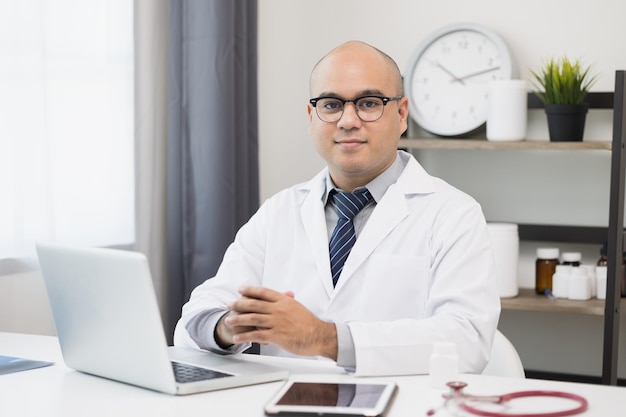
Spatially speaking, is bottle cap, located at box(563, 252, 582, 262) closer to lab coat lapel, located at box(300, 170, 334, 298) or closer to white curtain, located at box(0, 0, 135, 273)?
lab coat lapel, located at box(300, 170, 334, 298)

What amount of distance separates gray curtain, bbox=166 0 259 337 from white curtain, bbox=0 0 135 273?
7.5 inches

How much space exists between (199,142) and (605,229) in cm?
131

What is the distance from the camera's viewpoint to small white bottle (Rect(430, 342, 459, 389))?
1.39 metres

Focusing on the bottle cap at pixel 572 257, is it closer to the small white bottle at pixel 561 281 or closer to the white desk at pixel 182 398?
the small white bottle at pixel 561 281

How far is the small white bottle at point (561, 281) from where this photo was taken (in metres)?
2.79

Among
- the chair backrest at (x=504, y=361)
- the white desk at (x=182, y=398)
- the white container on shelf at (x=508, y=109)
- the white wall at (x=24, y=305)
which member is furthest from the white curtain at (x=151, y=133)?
the chair backrest at (x=504, y=361)

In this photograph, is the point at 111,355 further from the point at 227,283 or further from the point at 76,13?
the point at 76,13

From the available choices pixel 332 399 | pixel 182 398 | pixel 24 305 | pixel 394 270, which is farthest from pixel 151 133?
pixel 332 399

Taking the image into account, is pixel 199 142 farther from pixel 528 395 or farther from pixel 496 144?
pixel 528 395

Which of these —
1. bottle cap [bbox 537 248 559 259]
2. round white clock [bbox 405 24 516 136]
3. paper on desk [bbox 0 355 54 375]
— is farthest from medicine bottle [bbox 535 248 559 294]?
paper on desk [bbox 0 355 54 375]

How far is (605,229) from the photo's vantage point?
9.52 feet

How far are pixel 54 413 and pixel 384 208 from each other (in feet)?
2.76

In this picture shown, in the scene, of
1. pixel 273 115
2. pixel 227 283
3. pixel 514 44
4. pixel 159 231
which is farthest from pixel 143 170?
pixel 514 44

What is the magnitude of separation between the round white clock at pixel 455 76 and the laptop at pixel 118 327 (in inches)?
62.0
